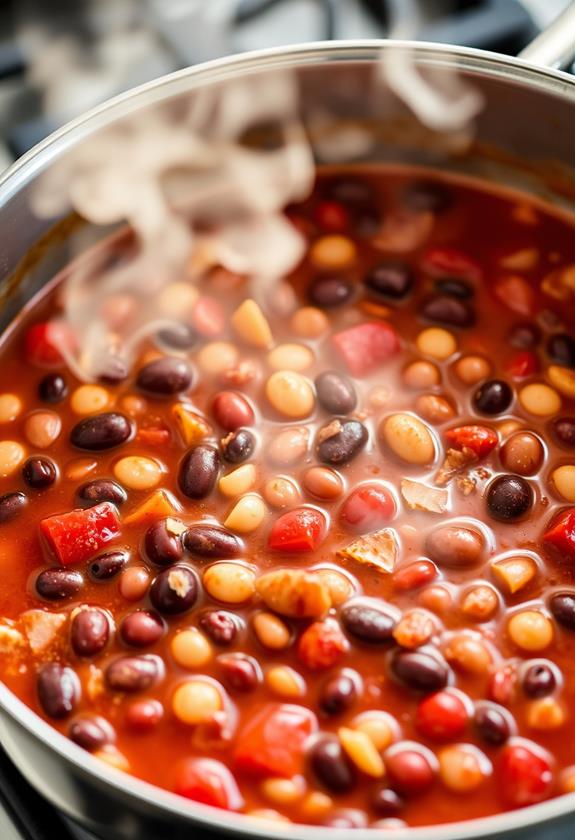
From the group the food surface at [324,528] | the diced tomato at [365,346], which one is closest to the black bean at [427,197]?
the food surface at [324,528]

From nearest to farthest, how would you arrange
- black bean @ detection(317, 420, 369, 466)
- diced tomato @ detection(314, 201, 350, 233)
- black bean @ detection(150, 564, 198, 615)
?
black bean @ detection(150, 564, 198, 615) < black bean @ detection(317, 420, 369, 466) < diced tomato @ detection(314, 201, 350, 233)

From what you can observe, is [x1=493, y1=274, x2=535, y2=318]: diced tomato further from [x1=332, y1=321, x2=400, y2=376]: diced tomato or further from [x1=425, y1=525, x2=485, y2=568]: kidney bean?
[x1=425, y1=525, x2=485, y2=568]: kidney bean

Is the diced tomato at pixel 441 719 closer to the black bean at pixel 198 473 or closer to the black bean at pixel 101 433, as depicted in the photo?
the black bean at pixel 198 473

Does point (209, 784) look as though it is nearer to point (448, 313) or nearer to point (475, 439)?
point (475, 439)

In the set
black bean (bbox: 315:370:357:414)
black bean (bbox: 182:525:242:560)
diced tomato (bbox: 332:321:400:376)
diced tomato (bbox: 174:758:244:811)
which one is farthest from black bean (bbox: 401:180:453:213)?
diced tomato (bbox: 174:758:244:811)

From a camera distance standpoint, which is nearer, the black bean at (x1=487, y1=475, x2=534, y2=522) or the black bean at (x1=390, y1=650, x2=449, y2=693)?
the black bean at (x1=390, y1=650, x2=449, y2=693)

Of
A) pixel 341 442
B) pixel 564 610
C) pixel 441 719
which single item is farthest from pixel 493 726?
pixel 341 442

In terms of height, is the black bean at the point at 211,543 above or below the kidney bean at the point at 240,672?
above

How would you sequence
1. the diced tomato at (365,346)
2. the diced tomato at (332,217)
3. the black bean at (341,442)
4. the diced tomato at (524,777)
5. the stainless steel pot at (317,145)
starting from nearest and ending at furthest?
the stainless steel pot at (317,145) < the diced tomato at (524,777) < the black bean at (341,442) < the diced tomato at (365,346) < the diced tomato at (332,217)
